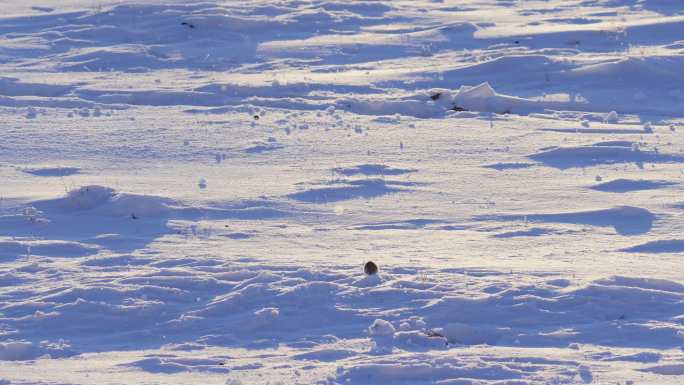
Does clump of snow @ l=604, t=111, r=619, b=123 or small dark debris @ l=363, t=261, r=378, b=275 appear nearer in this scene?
small dark debris @ l=363, t=261, r=378, b=275

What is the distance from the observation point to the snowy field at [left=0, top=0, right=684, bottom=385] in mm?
5172

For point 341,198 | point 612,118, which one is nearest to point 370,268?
point 341,198

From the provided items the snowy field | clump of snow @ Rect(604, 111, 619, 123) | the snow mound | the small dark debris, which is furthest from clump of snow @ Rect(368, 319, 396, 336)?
clump of snow @ Rect(604, 111, 619, 123)

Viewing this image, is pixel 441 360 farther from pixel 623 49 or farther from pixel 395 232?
pixel 623 49

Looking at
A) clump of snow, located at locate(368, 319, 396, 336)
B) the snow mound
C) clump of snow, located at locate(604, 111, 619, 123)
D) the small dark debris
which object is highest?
clump of snow, located at locate(604, 111, 619, 123)

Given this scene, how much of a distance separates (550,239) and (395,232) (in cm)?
87

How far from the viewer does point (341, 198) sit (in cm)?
734

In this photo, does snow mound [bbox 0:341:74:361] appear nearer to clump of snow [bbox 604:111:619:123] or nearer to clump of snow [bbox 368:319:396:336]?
clump of snow [bbox 368:319:396:336]

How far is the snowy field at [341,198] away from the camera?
204 inches

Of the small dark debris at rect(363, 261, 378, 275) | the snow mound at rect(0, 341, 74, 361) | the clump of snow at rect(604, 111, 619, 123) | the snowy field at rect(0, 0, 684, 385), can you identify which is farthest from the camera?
the clump of snow at rect(604, 111, 619, 123)

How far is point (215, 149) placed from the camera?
8430mm

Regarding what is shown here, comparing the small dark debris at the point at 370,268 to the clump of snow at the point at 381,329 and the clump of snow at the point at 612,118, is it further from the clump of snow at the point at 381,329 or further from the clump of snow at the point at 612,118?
the clump of snow at the point at 612,118

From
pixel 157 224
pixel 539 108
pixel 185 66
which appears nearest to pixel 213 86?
pixel 185 66

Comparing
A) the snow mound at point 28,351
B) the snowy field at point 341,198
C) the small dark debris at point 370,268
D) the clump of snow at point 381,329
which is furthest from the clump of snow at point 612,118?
the snow mound at point 28,351
